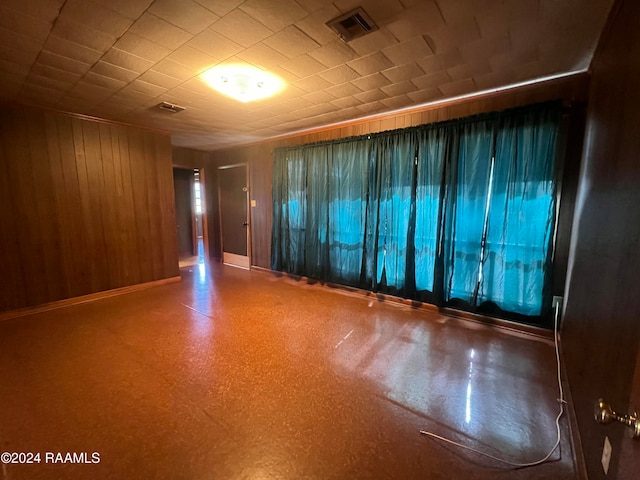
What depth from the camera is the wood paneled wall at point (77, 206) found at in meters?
3.26

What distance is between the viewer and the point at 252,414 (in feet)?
5.87

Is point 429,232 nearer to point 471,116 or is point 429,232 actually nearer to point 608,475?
point 471,116

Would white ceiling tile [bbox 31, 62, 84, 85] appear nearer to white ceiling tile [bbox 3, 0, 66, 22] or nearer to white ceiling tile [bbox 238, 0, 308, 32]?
white ceiling tile [bbox 3, 0, 66, 22]

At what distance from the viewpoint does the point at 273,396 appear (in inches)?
77.1

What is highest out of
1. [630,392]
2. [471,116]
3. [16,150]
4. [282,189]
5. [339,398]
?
[471,116]

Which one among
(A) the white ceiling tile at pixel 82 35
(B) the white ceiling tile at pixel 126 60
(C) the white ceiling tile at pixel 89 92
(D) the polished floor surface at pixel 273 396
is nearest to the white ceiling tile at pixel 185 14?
(A) the white ceiling tile at pixel 82 35

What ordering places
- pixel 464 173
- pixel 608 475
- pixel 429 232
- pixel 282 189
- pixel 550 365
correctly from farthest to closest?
pixel 282 189, pixel 429 232, pixel 464 173, pixel 550 365, pixel 608 475

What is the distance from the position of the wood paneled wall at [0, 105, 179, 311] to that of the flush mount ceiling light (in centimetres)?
229

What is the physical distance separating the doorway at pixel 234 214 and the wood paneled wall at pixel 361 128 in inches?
7.5

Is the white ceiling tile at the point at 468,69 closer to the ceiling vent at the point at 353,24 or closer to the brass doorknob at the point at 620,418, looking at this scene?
the ceiling vent at the point at 353,24

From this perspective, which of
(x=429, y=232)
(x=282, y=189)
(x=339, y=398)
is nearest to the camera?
(x=339, y=398)

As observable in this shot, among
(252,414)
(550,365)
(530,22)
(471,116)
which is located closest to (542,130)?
(471,116)

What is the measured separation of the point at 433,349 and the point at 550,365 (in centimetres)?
93

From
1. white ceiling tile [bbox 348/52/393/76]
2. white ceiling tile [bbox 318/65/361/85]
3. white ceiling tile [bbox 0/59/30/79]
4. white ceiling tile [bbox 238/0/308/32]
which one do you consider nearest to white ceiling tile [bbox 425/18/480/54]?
white ceiling tile [bbox 348/52/393/76]
